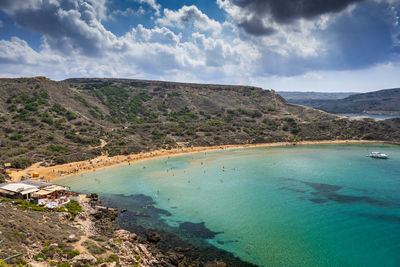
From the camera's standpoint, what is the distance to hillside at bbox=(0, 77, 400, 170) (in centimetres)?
6550

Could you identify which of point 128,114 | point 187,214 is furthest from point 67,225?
point 128,114

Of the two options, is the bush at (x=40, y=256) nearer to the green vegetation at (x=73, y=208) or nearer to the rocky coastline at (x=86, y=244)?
the rocky coastline at (x=86, y=244)

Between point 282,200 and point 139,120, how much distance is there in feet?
271

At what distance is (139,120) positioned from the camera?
106562 mm

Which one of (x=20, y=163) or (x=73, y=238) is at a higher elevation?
(x=73, y=238)

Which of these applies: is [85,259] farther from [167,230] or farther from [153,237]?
[167,230]

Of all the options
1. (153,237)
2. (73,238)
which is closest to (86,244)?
(73,238)

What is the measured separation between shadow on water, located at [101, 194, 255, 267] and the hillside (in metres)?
31.1

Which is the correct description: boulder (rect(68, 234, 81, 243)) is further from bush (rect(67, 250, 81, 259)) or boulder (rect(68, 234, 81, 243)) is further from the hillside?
the hillside

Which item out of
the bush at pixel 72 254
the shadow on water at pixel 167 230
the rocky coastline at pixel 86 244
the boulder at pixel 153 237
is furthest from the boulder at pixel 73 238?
the shadow on water at pixel 167 230

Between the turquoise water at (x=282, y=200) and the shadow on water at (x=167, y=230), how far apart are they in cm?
108

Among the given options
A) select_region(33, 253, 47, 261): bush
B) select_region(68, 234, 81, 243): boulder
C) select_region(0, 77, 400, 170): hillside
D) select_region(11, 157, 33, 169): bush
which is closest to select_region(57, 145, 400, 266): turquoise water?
select_region(11, 157, 33, 169): bush

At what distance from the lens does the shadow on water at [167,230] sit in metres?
23.0

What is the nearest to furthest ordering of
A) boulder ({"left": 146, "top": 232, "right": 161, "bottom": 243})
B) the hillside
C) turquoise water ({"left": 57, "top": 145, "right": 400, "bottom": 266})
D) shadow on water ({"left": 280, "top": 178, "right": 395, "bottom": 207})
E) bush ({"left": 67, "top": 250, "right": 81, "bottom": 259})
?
bush ({"left": 67, "top": 250, "right": 81, "bottom": 259}) → turquoise water ({"left": 57, "top": 145, "right": 400, "bottom": 266}) → boulder ({"left": 146, "top": 232, "right": 161, "bottom": 243}) → shadow on water ({"left": 280, "top": 178, "right": 395, "bottom": 207}) → the hillside
